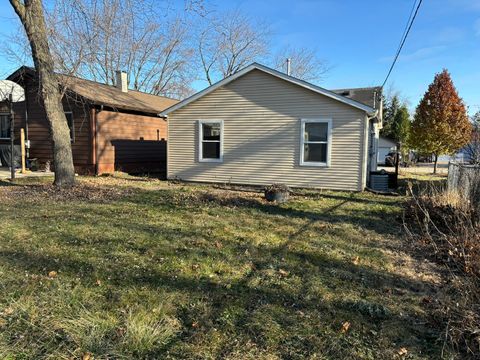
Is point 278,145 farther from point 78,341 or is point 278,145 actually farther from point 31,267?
point 78,341

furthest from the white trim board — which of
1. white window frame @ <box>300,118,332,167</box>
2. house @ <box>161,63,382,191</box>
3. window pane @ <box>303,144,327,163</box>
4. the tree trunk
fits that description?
the tree trunk

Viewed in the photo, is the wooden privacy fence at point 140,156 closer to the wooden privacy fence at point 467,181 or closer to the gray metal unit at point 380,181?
the gray metal unit at point 380,181

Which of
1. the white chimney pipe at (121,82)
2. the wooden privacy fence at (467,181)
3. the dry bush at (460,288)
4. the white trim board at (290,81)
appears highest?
the white chimney pipe at (121,82)

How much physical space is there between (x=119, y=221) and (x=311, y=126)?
7345 mm

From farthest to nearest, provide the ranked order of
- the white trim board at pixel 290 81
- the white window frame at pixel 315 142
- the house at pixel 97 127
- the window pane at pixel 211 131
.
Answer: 1. the house at pixel 97 127
2. the window pane at pixel 211 131
3. the white window frame at pixel 315 142
4. the white trim board at pixel 290 81

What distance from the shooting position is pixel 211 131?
13148 mm

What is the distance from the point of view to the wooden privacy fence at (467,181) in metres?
6.80

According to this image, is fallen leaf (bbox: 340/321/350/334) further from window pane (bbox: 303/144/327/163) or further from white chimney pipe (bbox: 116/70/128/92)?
white chimney pipe (bbox: 116/70/128/92)

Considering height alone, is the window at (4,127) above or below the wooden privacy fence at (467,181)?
above

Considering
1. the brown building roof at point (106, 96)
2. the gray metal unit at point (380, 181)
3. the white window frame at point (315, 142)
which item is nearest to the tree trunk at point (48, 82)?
the brown building roof at point (106, 96)

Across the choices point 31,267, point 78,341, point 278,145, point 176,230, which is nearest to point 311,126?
point 278,145

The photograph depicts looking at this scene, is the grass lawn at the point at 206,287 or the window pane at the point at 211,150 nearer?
the grass lawn at the point at 206,287

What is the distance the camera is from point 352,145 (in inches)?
443

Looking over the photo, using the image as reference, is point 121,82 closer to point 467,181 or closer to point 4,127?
point 4,127
